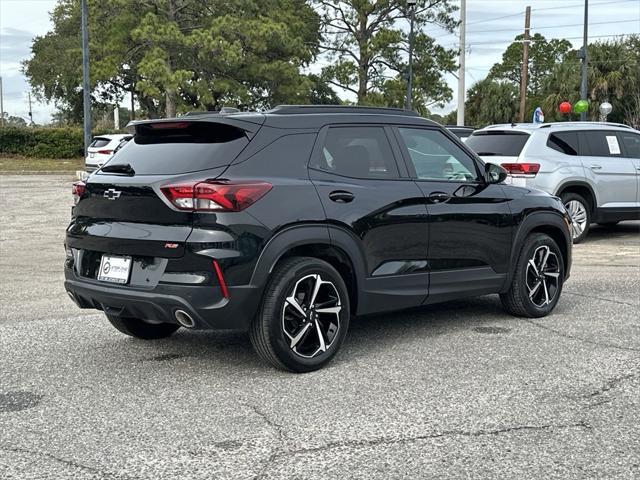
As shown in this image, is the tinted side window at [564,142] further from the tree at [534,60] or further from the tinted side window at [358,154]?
the tree at [534,60]

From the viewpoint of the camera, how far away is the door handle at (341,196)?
5250 millimetres

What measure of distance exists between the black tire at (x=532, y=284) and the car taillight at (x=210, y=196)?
284 cm

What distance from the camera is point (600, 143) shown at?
12391 mm

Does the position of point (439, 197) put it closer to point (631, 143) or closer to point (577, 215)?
point (577, 215)

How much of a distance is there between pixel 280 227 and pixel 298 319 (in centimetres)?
63

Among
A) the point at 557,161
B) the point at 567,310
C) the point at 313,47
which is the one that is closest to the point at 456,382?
the point at 567,310

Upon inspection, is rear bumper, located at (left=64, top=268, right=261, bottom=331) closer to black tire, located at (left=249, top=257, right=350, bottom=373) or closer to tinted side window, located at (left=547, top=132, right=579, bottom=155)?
black tire, located at (left=249, top=257, right=350, bottom=373)

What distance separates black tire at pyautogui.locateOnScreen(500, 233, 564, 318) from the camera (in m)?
6.68

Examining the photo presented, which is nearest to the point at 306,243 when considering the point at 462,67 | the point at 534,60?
the point at 462,67

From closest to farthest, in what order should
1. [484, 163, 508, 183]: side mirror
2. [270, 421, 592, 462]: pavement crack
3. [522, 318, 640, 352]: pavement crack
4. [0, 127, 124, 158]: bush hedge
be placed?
[270, 421, 592, 462]: pavement crack
[522, 318, 640, 352]: pavement crack
[484, 163, 508, 183]: side mirror
[0, 127, 124, 158]: bush hedge

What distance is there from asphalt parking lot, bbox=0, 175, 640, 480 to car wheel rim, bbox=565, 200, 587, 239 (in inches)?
191

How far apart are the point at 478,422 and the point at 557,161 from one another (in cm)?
818

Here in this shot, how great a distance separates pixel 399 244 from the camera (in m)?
5.63

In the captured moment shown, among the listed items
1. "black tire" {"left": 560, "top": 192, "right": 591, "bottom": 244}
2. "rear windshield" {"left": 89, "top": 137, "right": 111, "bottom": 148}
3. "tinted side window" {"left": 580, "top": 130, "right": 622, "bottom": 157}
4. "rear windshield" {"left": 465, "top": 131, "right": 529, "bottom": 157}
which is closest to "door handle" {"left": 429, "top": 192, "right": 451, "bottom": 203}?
"rear windshield" {"left": 465, "top": 131, "right": 529, "bottom": 157}
